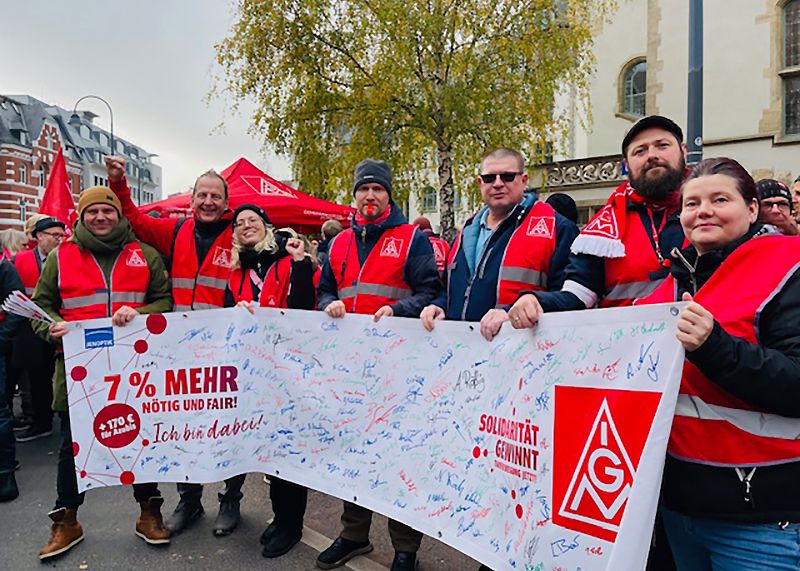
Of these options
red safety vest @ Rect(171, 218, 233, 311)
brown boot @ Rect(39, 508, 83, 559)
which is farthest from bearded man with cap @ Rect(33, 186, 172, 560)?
red safety vest @ Rect(171, 218, 233, 311)

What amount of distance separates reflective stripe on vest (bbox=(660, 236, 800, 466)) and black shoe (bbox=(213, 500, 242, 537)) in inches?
124

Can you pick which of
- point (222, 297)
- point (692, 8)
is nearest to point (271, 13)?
point (692, 8)

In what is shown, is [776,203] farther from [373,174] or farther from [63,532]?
[63,532]

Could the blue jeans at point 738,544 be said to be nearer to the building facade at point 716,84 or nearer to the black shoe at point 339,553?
the black shoe at point 339,553

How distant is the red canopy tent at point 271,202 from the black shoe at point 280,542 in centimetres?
611

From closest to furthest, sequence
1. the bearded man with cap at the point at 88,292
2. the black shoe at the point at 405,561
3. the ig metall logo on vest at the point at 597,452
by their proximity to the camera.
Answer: the ig metall logo on vest at the point at 597,452 → the black shoe at the point at 405,561 → the bearded man with cap at the point at 88,292

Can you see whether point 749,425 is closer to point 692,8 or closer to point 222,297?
point 222,297

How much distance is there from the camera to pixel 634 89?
20672mm

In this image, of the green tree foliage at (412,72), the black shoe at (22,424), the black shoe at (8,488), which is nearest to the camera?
the black shoe at (8,488)

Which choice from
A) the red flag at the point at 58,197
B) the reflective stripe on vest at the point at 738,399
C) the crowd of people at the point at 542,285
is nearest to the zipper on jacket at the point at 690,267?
the crowd of people at the point at 542,285

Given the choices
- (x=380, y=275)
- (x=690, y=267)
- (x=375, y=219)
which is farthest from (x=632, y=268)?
(x=375, y=219)

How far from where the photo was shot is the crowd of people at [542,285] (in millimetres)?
1646

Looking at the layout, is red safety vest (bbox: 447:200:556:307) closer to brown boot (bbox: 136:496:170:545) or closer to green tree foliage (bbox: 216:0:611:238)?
brown boot (bbox: 136:496:170:545)

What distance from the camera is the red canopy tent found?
9438 millimetres
